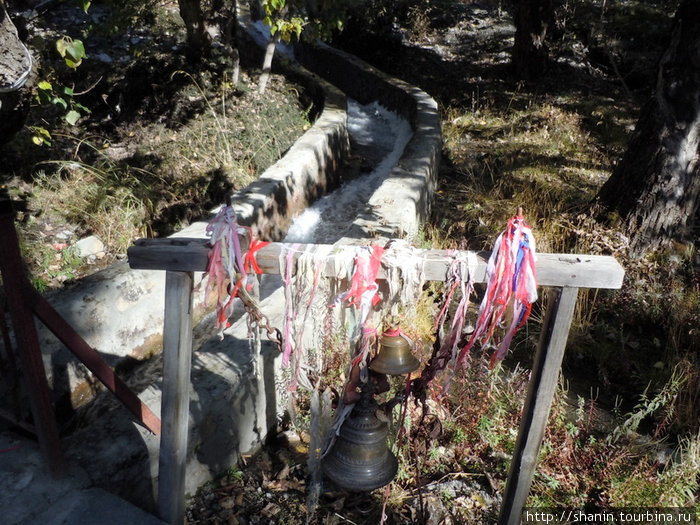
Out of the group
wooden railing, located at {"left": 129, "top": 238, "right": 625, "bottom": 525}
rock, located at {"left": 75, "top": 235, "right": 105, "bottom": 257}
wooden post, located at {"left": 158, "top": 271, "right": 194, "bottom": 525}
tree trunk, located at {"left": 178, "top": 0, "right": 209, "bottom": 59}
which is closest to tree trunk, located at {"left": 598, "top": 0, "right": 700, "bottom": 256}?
wooden railing, located at {"left": 129, "top": 238, "right": 625, "bottom": 525}

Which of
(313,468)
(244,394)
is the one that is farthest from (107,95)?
(313,468)

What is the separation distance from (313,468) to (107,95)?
8.16m

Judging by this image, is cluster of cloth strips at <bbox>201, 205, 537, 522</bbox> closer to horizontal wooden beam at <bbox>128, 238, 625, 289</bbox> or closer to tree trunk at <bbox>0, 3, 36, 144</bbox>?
horizontal wooden beam at <bbox>128, 238, 625, 289</bbox>

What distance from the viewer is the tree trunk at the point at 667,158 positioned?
4957mm

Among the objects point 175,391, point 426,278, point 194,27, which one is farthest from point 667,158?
point 194,27

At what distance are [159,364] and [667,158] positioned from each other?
4.77 metres

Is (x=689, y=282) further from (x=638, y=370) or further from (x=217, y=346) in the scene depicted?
(x=217, y=346)

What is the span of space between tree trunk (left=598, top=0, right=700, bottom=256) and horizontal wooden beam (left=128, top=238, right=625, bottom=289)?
3776 millimetres

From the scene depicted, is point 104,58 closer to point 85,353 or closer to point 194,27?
point 194,27

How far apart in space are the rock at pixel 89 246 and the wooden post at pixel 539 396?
4.49 m

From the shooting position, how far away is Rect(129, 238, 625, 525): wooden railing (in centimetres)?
202

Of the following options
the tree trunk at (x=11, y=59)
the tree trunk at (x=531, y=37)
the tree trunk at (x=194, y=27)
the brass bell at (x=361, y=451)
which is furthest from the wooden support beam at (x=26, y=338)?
the tree trunk at (x=531, y=37)

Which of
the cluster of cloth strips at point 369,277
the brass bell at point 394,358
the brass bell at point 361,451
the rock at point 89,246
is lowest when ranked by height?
the rock at point 89,246

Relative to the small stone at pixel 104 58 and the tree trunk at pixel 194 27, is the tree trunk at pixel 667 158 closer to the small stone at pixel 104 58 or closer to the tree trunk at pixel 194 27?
the tree trunk at pixel 194 27
